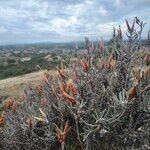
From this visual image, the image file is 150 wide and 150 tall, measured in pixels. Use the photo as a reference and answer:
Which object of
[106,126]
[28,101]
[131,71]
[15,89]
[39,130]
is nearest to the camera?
[106,126]

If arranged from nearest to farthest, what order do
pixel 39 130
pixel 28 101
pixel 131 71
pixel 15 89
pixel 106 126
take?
pixel 106 126 < pixel 131 71 < pixel 39 130 < pixel 28 101 < pixel 15 89

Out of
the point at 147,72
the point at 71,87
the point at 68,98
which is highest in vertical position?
the point at 147,72

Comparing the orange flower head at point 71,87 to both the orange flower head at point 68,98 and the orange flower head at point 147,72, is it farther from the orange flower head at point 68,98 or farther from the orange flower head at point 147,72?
the orange flower head at point 147,72

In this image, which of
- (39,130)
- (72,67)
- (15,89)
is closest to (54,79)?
(72,67)

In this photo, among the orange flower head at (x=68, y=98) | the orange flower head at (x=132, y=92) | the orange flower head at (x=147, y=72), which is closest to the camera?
the orange flower head at (x=132, y=92)

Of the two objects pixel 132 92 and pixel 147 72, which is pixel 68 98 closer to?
pixel 132 92

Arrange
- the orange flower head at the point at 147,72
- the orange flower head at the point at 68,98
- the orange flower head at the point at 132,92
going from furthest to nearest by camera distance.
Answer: the orange flower head at the point at 147,72 → the orange flower head at the point at 68,98 → the orange flower head at the point at 132,92

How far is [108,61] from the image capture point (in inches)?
209

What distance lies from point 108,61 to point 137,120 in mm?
900

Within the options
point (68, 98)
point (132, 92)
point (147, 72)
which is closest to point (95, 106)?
point (68, 98)

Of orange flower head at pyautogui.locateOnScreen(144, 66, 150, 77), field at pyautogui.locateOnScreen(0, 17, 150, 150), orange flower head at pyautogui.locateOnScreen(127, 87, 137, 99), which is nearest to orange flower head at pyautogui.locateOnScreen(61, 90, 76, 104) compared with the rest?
field at pyautogui.locateOnScreen(0, 17, 150, 150)

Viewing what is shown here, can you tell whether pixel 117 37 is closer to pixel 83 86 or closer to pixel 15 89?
pixel 83 86

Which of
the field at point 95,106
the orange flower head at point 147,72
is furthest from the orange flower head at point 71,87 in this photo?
the orange flower head at point 147,72

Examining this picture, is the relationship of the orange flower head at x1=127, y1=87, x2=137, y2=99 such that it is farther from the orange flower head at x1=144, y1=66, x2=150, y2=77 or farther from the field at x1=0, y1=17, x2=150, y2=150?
the orange flower head at x1=144, y1=66, x2=150, y2=77
